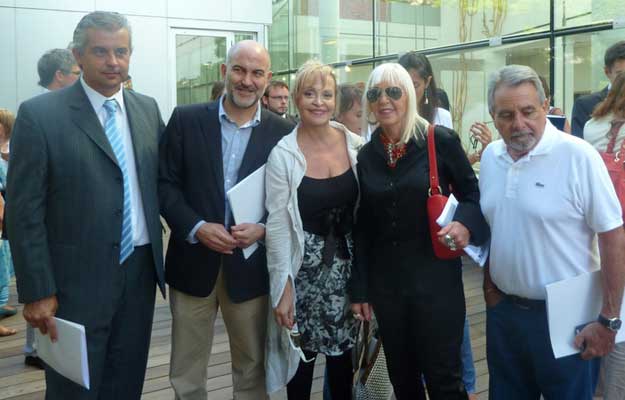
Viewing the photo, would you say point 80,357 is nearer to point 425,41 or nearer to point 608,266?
point 608,266

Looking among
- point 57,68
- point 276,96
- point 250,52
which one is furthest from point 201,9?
point 250,52

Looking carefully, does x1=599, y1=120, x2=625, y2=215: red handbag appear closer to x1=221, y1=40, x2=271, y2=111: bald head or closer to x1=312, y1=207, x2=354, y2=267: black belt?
x1=312, y1=207, x2=354, y2=267: black belt

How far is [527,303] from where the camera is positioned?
206 cm

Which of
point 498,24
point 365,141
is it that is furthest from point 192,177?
point 498,24

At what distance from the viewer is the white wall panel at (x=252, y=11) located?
10.5 metres

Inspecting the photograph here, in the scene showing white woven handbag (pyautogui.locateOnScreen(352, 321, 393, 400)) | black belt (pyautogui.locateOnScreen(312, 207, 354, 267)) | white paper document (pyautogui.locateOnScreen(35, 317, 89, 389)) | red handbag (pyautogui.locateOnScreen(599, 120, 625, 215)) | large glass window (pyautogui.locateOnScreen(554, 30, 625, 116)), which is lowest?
white woven handbag (pyautogui.locateOnScreen(352, 321, 393, 400))

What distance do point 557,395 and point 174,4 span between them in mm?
9281

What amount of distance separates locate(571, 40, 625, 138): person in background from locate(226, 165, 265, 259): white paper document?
2.38 meters

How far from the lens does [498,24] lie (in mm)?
6684

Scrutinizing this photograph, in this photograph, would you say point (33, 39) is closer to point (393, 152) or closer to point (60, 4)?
point (60, 4)

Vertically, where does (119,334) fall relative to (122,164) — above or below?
below

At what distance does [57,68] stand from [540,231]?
10.4ft

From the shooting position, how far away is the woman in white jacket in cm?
246

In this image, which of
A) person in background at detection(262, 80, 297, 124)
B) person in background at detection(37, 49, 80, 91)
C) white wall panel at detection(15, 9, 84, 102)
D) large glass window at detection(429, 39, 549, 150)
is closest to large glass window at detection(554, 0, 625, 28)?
large glass window at detection(429, 39, 549, 150)
